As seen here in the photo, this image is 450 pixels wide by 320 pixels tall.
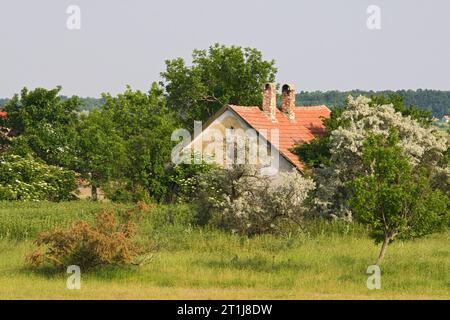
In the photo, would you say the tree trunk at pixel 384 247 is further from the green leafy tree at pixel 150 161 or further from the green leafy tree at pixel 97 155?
the green leafy tree at pixel 97 155

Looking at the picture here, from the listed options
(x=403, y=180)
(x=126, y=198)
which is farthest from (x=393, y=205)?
(x=126, y=198)

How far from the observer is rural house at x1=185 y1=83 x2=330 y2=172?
154 feet

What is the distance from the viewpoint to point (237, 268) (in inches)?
985

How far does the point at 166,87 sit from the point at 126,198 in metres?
28.1

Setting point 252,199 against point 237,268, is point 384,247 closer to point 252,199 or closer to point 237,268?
point 237,268

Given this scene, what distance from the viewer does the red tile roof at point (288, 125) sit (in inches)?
1873

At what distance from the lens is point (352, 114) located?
40.1 m

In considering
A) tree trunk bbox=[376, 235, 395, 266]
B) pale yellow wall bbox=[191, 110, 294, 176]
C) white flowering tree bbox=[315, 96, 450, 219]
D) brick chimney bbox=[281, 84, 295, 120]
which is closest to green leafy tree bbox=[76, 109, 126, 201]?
pale yellow wall bbox=[191, 110, 294, 176]

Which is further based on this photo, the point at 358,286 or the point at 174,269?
the point at 174,269

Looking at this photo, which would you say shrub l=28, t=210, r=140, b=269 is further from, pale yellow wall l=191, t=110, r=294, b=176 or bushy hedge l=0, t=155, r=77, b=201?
pale yellow wall l=191, t=110, r=294, b=176

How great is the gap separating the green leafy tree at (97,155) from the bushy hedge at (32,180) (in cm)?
179
